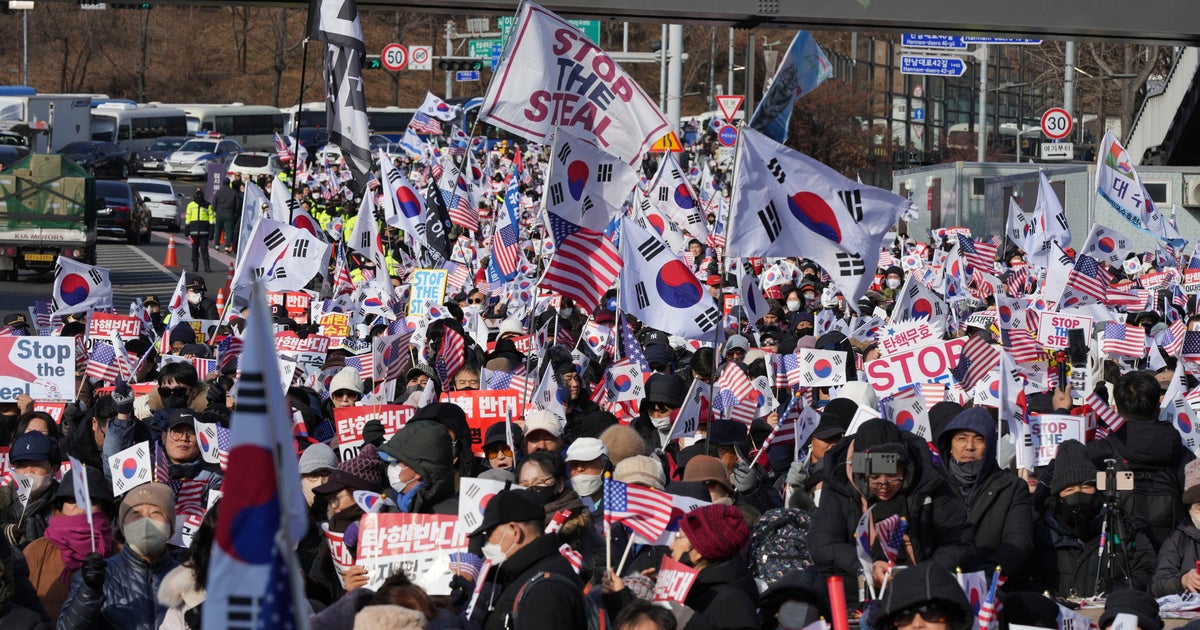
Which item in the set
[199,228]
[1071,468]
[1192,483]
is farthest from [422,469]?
[199,228]

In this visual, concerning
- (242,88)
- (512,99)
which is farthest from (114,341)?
(242,88)

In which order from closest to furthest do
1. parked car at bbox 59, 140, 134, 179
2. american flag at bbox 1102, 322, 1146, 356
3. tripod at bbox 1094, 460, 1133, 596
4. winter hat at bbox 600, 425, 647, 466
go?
tripod at bbox 1094, 460, 1133, 596, winter hat at bbox 600, 425, 647, 466, american flag at bbox 1102, 322, 1146, 356, parked car at bbox 59, 140, 134, 179

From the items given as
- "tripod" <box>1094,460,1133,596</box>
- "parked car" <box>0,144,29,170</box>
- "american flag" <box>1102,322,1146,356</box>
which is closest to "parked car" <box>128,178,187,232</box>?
"parked car" <box>0,144,29,170</box>

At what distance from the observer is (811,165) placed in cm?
982

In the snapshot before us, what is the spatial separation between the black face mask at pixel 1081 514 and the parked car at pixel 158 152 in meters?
52.3

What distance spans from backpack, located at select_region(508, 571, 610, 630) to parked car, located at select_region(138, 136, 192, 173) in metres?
53.7

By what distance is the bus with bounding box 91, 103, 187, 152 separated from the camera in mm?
59062

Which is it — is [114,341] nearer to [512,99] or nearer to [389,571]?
[512,99]

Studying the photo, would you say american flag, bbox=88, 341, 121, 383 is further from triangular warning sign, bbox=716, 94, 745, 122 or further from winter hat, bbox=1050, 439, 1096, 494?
triangular warning sign, bbox=716, 94, 745, 122

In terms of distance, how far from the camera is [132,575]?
19.1 feet

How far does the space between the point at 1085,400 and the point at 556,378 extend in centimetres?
317

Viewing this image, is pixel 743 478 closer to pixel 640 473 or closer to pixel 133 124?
pixel 640 473

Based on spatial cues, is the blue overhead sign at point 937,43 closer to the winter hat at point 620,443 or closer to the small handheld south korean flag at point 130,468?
the winter hat at point 620,443

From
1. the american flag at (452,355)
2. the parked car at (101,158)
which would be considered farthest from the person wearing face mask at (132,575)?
the parked car at (101,158)
